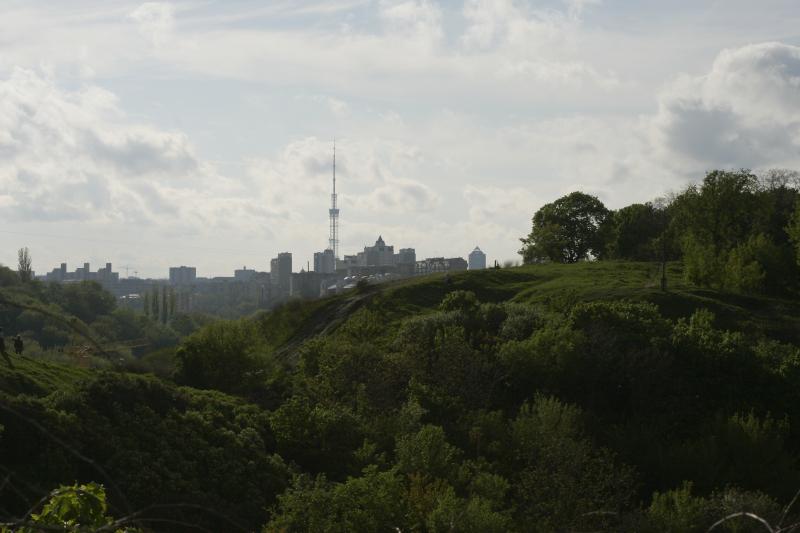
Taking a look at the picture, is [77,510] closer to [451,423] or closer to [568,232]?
[451,423]

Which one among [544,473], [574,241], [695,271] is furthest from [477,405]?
[574,241]

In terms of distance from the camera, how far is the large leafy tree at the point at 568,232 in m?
106

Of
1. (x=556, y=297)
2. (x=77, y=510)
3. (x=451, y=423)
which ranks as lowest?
(x=451, y=423)

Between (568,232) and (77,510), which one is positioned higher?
(568,232)

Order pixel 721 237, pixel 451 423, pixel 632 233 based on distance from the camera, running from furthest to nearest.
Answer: pixel 632 233 → pixel 721 237 → pixel 451 423

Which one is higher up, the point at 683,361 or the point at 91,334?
the point at 91,334

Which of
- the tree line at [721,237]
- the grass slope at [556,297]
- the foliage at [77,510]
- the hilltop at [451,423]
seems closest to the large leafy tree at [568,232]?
the tree line at [721,237]

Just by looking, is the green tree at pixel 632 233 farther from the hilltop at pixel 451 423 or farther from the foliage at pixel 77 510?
the foliage at pixel 77 510

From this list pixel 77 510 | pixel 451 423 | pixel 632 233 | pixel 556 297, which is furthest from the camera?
pixel 632 233

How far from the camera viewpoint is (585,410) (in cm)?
4603

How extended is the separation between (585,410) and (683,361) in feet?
20.7

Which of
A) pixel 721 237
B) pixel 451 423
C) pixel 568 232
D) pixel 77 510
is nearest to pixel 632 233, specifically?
pixel 568 232

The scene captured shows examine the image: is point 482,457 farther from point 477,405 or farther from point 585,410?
point 585,410

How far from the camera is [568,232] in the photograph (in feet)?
353
